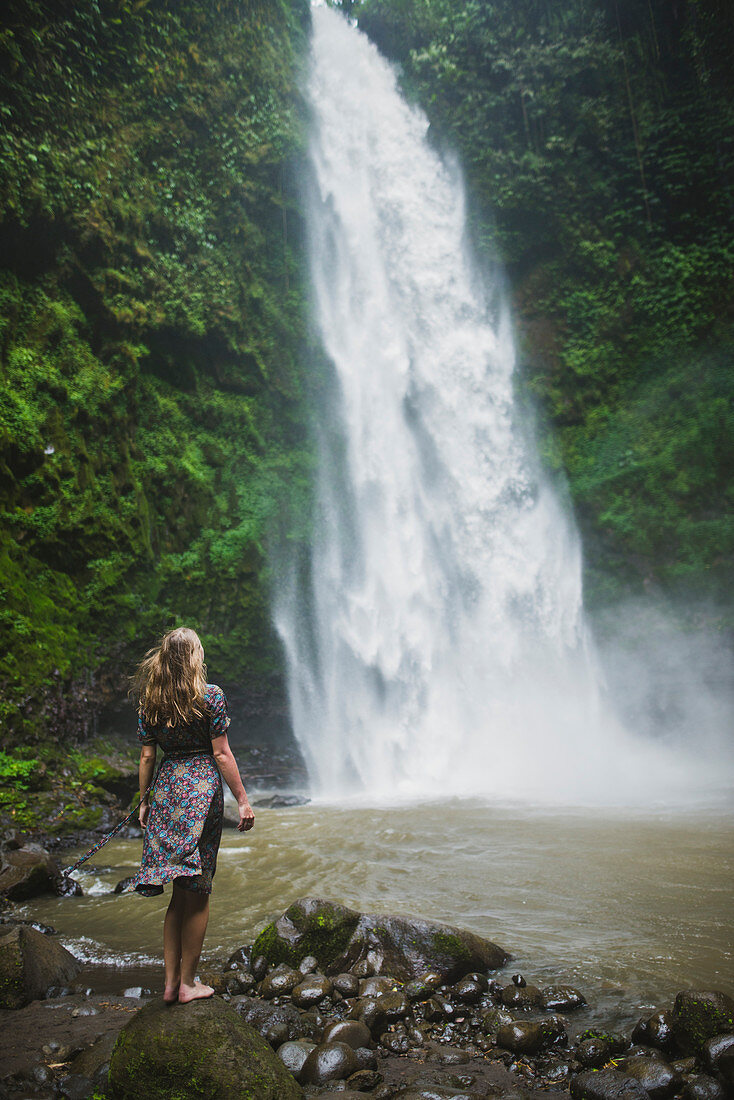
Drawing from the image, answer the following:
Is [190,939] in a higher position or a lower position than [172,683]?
lower

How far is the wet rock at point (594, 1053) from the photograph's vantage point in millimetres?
2697

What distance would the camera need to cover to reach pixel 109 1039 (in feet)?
9.32

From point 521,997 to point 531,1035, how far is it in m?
0.43

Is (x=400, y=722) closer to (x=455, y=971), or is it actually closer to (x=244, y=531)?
(x=244, y=531)

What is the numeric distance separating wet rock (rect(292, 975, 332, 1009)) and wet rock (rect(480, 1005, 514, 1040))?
84 centimetres

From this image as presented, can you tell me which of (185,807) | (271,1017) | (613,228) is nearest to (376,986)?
(271,1017)

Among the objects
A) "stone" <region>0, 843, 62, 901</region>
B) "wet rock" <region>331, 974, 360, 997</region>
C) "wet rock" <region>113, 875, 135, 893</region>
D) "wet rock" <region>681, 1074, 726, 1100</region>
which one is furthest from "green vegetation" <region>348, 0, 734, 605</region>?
"wet rock" <region>681, 1074, 726, 1100</region>

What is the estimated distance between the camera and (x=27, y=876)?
550 centimetres

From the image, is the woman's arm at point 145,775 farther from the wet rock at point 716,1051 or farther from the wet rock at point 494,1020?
the wet rock at point 716,1051

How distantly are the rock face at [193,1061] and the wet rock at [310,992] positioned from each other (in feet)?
3.23

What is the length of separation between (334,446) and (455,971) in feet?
42.1

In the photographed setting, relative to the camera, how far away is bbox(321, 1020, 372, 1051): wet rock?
292 centimetres

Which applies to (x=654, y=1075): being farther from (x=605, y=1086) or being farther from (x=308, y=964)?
(x=308, y=964)

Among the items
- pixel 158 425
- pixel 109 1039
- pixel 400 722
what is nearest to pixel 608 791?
pixel 400 722
